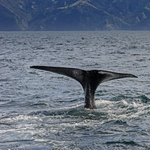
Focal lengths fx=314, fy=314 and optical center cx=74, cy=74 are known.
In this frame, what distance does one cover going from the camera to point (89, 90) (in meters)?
8.29

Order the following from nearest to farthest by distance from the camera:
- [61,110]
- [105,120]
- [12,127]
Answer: [12,127] → [105,120] → [61,110]

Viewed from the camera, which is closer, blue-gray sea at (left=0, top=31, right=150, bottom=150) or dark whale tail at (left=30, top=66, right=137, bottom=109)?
blue-gray sea at (left=0, top=31, right=150, bottom=150)

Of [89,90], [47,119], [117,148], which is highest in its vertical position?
[89,90]

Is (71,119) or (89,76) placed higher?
(89,76)

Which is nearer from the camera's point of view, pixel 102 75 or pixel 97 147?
pixel 97 147

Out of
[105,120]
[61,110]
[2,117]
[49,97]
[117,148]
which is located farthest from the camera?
[49,97]

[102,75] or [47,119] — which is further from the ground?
[102,75]

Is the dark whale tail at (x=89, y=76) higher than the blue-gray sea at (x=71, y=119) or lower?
higher

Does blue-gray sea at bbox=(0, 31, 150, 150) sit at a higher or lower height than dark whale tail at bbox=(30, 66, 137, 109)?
lower

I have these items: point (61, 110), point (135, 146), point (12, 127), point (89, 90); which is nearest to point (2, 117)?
point (12, 127)

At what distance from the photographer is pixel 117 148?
21.2 feet

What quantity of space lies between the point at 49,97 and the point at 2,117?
10.6 feet

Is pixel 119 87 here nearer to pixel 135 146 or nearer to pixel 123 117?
pixel 123 117

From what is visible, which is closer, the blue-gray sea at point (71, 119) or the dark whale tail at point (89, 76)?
the blue-gray sea at point (71, 119)
